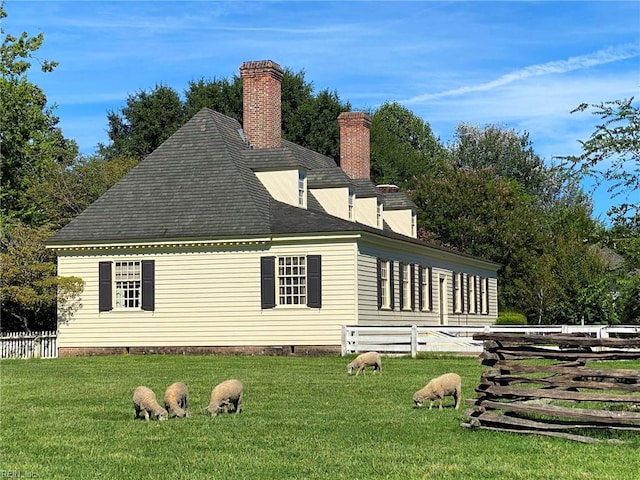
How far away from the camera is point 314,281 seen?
32.8m

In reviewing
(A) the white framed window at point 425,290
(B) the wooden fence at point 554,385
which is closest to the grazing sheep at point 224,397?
(B) the wooden fence at point 554,385

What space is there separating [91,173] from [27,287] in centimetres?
1430

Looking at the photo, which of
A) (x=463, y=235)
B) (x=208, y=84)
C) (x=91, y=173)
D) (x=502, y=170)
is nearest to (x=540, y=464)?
(x=91, y=173)

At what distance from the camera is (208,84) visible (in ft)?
206

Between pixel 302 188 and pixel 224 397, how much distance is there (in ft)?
70.9

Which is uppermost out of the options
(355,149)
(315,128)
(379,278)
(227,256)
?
(315,128)

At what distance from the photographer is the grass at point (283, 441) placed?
1058 cm

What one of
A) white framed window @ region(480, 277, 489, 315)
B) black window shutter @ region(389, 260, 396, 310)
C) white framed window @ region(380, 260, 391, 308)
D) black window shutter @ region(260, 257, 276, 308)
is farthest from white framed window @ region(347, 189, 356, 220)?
white framed window @ region(480, 277, 489, 315)

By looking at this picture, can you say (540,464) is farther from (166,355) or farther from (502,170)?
(502,170)

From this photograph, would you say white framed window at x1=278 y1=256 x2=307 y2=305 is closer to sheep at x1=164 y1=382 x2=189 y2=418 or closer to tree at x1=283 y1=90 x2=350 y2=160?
sheep at x1=164 y1=382 x2=189 y2=418

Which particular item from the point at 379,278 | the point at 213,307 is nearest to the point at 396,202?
the point at 379,278

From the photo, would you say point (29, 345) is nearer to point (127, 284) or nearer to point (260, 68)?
point (127, 284)

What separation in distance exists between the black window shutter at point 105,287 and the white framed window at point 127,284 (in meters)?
0.27

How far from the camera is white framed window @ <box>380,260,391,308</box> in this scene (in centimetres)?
3566
